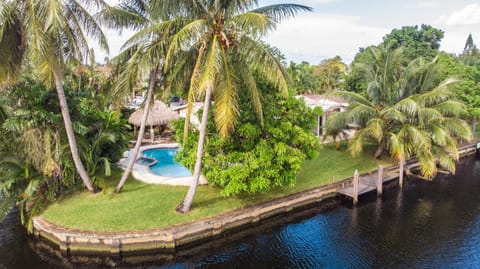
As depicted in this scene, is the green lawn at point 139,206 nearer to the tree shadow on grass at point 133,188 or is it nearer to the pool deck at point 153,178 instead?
the tree shadow on grass at point 133,188

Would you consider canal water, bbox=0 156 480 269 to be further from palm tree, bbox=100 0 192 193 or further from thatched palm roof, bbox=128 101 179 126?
thatched palm roof, bbox=128 101 179 126

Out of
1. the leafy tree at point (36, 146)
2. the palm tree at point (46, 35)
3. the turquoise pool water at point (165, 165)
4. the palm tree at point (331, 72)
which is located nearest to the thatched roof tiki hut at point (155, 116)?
the turquoise pool water at point (165, 165)

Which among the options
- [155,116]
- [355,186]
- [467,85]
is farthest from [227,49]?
[467,85]

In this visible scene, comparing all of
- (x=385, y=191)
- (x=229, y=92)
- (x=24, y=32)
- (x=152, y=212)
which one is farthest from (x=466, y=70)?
(x=24, y=32)

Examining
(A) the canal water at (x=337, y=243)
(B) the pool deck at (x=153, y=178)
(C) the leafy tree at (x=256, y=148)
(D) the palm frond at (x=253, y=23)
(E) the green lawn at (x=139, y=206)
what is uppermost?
(D) the palm frond at (x=253, y=23)

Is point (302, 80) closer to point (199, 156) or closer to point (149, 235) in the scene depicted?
point (199, 156)
